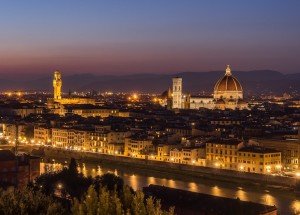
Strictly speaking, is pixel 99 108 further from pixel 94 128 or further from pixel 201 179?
pixel 201 179

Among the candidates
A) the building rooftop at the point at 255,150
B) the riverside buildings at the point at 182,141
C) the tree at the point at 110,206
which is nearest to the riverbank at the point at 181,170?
the riverside buildings at the point at 182,141

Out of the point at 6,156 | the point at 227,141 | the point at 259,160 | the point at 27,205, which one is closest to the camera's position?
the point at 27,205

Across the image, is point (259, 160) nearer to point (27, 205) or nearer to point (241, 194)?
point (241, 194)

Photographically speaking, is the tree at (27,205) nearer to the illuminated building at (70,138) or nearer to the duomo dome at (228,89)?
the illuminated building at (70,138)

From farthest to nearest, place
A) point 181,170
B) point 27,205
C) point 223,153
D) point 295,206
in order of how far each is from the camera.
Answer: point 223,153 → point 181,170 → point 295,206 → point 27,205

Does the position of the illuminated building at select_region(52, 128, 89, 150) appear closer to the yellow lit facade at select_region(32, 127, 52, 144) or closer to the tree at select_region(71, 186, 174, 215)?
the yellow lit facade at select_region(32, 127, 52, 144)

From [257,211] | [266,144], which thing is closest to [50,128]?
[266,144]

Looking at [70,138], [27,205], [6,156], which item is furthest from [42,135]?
[27,205]
